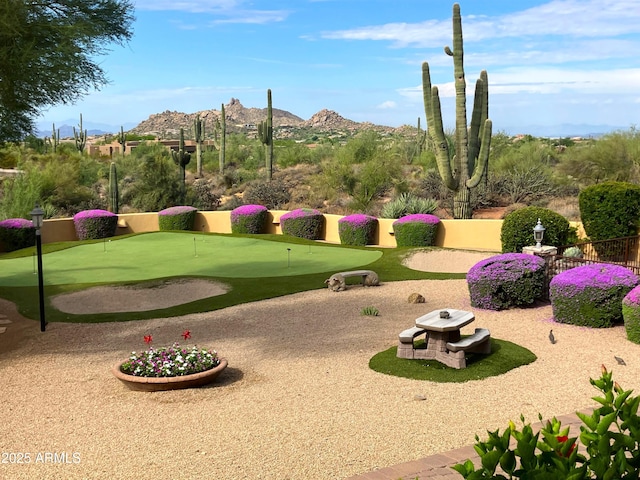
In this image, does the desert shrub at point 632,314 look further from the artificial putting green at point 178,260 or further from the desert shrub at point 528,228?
the artificial putting green at point 178,260

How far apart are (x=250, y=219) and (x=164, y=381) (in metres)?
18.2

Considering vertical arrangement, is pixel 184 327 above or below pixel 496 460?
below

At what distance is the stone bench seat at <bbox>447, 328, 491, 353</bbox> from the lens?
31.3 feet

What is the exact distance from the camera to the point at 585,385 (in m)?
8.74

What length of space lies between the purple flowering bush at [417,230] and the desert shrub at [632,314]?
444 inches

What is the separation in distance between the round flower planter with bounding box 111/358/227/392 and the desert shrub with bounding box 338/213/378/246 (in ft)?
49.4

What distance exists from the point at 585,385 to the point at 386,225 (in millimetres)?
15354

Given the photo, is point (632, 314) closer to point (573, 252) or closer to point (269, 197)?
point (573, 252)

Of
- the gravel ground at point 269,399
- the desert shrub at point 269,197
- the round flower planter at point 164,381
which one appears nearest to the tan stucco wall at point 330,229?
the gravel ground at point 269,399

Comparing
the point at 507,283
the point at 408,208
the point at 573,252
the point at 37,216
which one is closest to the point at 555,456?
the point at 507,283

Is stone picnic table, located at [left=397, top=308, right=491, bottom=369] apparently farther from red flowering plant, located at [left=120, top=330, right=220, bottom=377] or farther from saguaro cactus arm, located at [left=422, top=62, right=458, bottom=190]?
saguaro cactus arm, located at [left=422, top=62, right=458, bottom=190]

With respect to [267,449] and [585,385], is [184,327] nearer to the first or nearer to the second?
[267,449]

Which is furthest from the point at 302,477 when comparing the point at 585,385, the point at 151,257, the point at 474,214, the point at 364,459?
the point at 474,214

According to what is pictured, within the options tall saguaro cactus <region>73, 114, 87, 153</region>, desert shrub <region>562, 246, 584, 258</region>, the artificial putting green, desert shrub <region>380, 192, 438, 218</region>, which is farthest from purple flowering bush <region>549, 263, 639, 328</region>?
tall saguaro cactus <region>73, 114, 87, 153</region>
